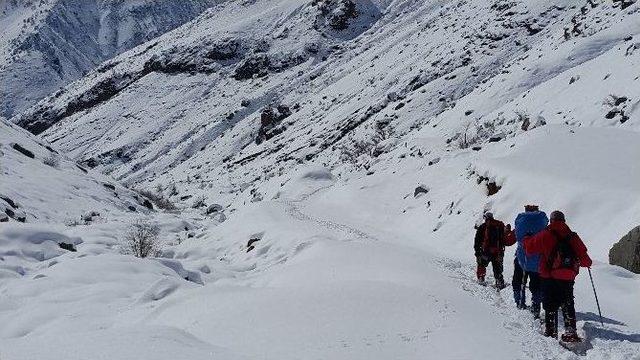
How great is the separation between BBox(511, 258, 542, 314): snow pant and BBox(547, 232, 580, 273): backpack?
954mm

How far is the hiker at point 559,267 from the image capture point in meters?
7.42

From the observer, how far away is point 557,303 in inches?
296

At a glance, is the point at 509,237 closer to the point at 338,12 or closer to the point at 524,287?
the point at 524,287

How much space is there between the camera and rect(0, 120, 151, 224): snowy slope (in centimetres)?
2575

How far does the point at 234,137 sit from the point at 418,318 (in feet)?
260

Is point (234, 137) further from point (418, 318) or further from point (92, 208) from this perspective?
point (418, 318)

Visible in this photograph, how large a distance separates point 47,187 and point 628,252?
1057 inches

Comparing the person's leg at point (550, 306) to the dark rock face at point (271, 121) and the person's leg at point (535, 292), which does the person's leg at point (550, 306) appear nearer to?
the person's leg at point (535, 292)

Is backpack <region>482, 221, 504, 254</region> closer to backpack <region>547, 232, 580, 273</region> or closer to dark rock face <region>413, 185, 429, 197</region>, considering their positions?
backpack <region>547, 232, 580, 273</region>

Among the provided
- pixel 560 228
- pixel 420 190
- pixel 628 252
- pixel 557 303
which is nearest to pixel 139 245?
pixel 420 190

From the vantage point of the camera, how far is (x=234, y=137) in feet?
280

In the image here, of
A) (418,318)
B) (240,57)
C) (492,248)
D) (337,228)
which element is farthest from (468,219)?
(240,57)

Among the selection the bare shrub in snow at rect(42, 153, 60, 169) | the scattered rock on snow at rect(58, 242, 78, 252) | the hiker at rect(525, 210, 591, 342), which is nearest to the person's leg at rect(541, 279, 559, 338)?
the hiker at rect(525, 210, 591, 342)

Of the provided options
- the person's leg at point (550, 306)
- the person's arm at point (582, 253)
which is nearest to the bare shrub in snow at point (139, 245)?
the person's leg at point (550, 306)
